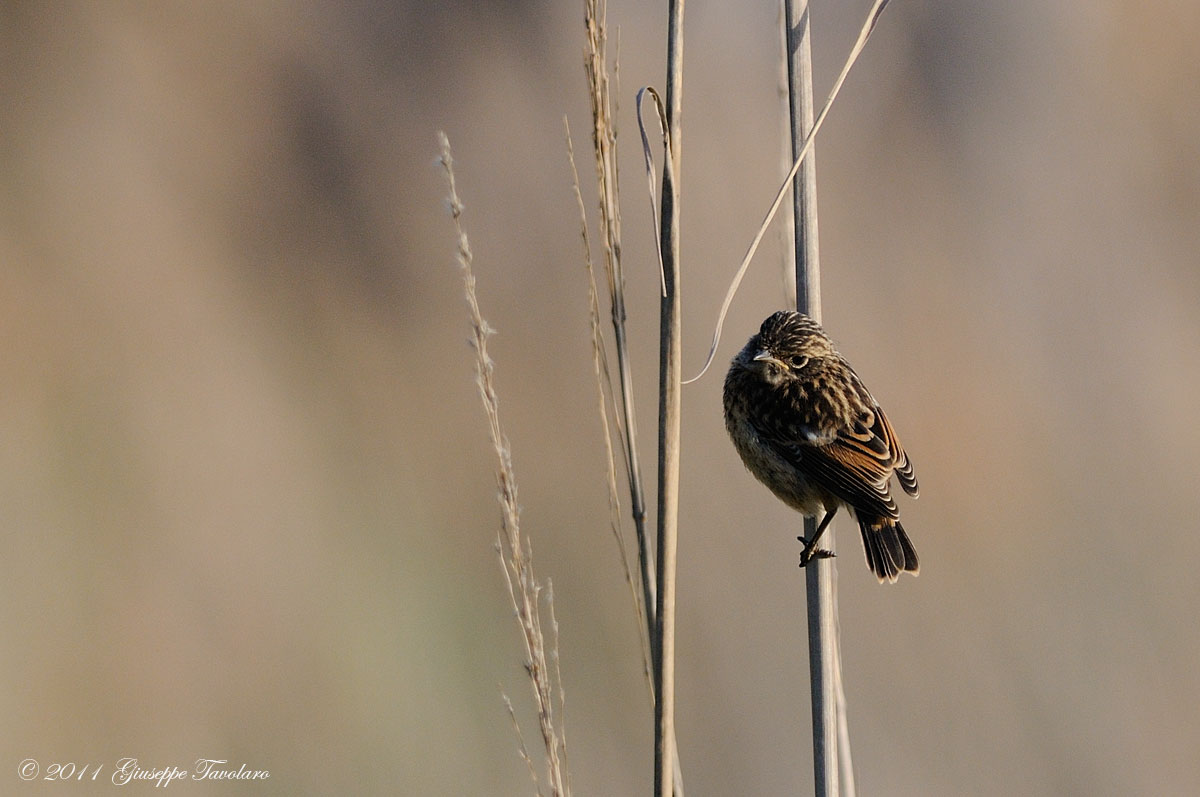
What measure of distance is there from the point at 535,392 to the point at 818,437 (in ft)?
9.58

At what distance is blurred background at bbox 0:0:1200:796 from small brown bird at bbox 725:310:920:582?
166cm

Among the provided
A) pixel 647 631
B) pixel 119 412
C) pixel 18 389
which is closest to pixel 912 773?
pixel 647 631

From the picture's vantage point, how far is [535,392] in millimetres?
5387

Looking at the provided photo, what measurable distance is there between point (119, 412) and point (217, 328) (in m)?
0.68

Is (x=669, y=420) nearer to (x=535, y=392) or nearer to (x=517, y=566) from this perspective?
(x=517, y=566)

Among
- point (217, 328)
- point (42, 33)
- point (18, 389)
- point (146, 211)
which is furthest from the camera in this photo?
point (42, 33)

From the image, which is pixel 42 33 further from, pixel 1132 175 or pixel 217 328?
pixel 1132 175

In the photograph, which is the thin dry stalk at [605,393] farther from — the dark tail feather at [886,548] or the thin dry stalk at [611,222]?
the dark tail feather at [886,548]

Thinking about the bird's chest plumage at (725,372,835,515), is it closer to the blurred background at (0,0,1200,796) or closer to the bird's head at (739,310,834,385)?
the bird's head at (739,310,834,385)

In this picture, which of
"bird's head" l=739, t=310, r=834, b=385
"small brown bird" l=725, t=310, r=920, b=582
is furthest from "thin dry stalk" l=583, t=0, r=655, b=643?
"bird's head" l=739, t=310, r=834, b=385

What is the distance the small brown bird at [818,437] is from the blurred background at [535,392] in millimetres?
1661

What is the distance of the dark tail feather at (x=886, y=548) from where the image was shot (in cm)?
244

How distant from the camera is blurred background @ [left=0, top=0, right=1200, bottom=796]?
4254 mm

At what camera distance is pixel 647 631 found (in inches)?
67.5
